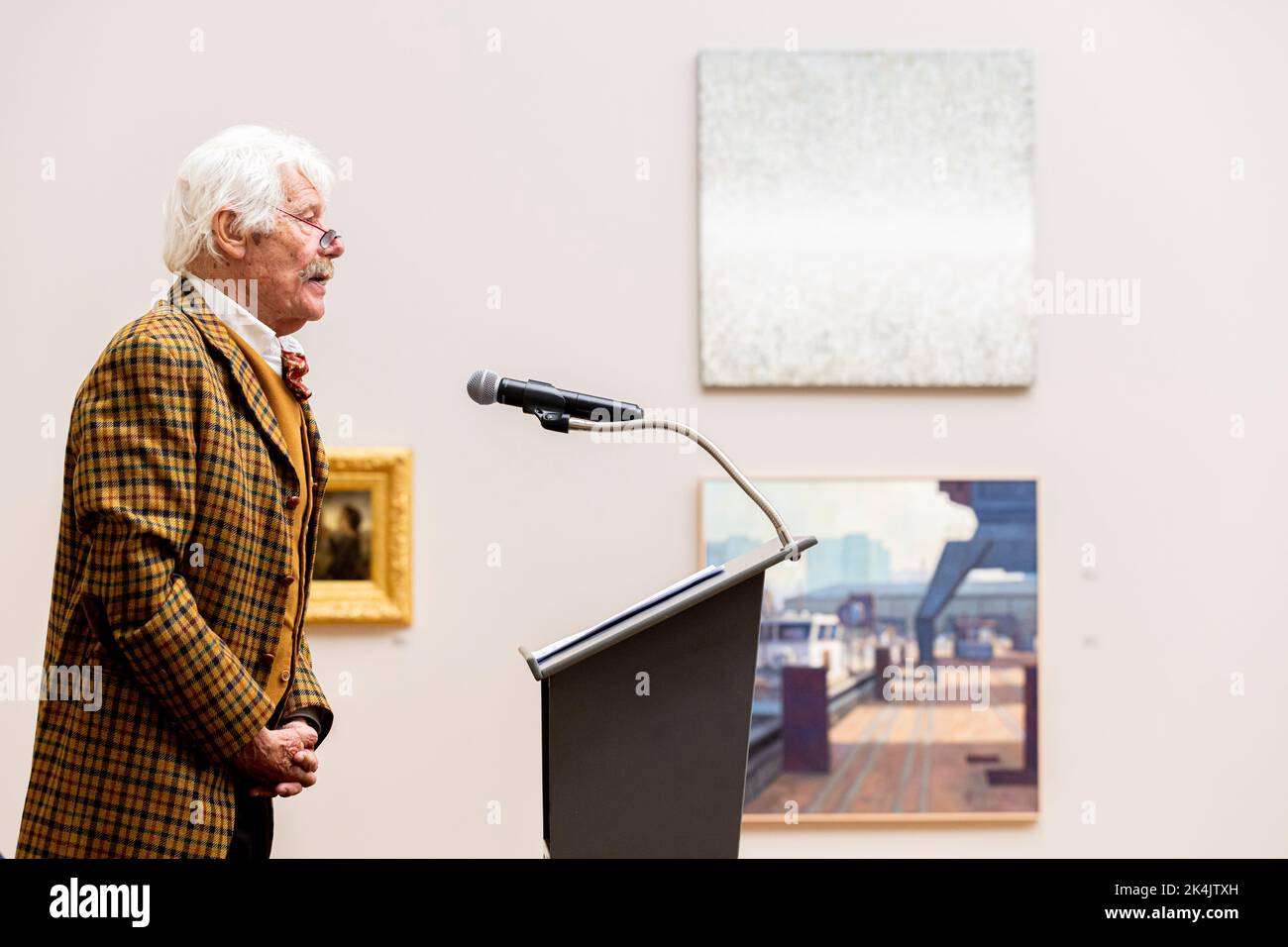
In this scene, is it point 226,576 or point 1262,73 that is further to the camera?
point 1262,73

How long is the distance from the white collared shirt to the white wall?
150 cm

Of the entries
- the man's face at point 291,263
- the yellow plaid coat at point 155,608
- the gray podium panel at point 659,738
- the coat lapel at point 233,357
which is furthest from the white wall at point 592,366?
the gray podium panel at point 659,738

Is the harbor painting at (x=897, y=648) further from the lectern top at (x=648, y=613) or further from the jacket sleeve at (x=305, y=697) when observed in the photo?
the lectern top at (x=648, y=613)

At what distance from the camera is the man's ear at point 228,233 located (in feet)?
6.18

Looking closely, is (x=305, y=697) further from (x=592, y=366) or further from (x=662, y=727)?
(x=592, y=366)

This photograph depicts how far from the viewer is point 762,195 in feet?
11.2

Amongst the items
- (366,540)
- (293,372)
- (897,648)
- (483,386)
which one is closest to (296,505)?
(293,372)

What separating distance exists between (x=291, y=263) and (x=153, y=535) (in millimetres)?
534

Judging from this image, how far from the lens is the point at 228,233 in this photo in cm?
189

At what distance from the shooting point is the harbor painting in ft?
11.1

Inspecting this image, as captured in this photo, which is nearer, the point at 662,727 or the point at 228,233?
the point at 662,727

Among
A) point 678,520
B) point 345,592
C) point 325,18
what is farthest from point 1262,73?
point 345,592
